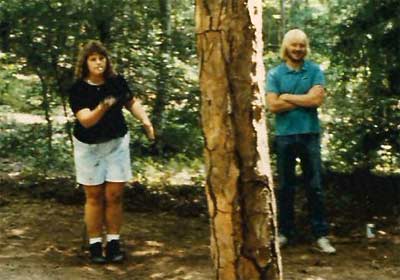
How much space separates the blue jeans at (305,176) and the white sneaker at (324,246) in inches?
1.7

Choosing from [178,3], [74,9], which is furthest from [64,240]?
[178,3]

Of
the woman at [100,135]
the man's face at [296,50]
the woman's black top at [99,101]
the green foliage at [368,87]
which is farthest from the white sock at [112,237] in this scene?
the green foliage at [368,87]

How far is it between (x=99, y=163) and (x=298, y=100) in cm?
172

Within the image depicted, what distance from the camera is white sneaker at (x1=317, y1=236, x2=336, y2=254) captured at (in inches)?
247

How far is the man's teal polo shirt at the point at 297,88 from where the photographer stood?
20.2 feet

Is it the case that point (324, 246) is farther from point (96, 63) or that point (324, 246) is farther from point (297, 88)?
point (96, 63)

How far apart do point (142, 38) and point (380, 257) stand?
3.48 m

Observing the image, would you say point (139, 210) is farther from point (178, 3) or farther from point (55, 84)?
point (178, 3)

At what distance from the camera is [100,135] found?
5.89 metres

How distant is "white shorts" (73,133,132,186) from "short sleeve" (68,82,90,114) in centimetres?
28

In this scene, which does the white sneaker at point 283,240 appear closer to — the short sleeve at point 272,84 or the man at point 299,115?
the man at point 299,115

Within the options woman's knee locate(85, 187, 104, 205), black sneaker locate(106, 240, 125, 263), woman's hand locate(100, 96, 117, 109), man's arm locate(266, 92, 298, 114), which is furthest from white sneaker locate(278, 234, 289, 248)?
woman's hand locate(100, 96, 117, 109)

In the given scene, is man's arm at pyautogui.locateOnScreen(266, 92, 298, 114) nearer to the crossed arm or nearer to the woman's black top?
the crossed arm

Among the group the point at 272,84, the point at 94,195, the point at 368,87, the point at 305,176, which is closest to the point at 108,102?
the point at 94,195
